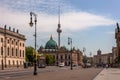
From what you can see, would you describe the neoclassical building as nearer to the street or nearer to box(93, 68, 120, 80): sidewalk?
the street

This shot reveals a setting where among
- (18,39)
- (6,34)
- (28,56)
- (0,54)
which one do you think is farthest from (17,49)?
(28,56)

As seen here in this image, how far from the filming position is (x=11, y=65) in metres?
125

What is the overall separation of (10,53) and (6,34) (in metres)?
7.17

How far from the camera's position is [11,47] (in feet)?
411

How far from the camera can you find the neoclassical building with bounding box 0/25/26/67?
4584 inches

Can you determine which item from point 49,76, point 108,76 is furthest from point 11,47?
point 108,76

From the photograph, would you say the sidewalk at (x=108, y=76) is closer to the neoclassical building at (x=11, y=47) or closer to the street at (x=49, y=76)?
the street at (x=49, y=76)

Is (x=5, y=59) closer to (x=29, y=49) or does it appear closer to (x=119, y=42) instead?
(x=119, y=42)

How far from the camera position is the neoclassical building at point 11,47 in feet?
382

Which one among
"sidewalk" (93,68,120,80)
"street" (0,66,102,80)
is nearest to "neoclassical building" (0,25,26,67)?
"street" (0,66,102,80)

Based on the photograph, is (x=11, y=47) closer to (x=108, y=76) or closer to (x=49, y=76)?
(x=49, y=76)

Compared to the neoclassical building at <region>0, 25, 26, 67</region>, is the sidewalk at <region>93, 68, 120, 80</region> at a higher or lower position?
lower

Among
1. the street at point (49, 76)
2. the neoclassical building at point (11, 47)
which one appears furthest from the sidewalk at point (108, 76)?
the neoclassical building at point (11, 47)

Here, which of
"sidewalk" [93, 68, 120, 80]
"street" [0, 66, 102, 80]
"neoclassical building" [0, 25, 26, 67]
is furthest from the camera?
"neoclassical building" [0, 25, 26, 67]
